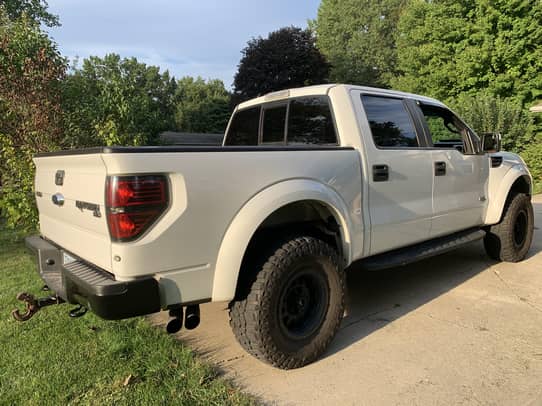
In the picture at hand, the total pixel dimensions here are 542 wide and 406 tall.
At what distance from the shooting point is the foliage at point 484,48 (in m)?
16.2

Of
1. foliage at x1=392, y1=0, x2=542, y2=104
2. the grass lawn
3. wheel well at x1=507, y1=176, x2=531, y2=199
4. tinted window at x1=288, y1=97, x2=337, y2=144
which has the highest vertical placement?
foliage at x1=392, y1=0, x2=542, y2=104

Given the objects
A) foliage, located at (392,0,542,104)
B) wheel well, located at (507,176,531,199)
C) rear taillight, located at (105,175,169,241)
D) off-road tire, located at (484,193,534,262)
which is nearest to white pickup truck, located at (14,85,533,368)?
rear taillight, located at (105,175,169,241)

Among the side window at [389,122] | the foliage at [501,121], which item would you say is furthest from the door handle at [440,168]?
the foliage at [501,121]

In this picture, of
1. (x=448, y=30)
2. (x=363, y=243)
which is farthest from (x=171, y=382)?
(x=448, y=30)

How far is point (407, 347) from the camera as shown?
295cm

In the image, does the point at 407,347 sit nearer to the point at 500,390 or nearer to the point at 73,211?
the point at 500,390

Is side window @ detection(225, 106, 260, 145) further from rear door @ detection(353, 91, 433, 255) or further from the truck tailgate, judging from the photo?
the truck tailgate

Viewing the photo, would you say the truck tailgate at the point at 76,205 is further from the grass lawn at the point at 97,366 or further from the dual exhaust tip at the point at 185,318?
the grass lawn at the point at 97,366

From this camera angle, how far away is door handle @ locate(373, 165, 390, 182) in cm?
317

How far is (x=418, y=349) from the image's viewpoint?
9.57 feet

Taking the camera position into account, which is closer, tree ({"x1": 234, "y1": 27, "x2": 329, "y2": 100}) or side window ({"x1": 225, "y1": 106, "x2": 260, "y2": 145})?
side window ({"x1": 225, "y1": 106, "x2": 260, "y2": 145})

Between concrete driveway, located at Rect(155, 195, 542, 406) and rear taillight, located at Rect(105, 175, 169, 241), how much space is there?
48.3 inches

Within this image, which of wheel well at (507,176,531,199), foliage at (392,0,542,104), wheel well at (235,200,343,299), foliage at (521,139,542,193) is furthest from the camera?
foliage at (392,0,542,104)

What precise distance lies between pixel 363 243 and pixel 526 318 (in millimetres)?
1619
